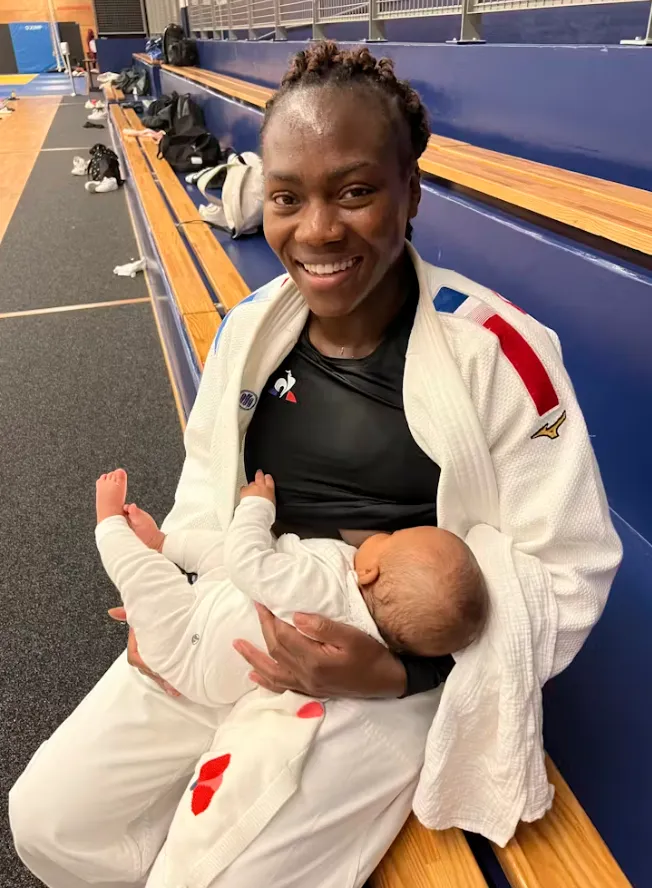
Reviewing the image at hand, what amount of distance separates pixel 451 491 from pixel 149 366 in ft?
7.59

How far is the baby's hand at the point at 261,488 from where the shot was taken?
115 centimetres

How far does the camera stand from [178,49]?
25.7 feet

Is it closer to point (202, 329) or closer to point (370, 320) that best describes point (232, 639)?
point (370, 320)

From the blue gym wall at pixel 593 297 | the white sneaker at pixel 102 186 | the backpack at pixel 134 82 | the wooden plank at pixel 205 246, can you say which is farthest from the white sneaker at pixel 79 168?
the blue gym wall at pixel 593 297

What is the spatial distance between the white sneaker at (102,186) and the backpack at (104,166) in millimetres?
114

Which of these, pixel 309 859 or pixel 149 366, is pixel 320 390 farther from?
pixel 149 366

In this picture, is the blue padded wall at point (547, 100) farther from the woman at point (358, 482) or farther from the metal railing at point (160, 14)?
the metal railing at point (160, 14)

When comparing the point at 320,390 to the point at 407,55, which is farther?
the point at 407,55

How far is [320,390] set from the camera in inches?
45.4

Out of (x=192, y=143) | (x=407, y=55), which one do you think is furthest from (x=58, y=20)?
(x=407, y=55)

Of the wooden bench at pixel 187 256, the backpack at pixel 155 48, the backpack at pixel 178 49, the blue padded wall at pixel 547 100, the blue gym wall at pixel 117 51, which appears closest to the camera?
the blue padded wall at pixel 547 100

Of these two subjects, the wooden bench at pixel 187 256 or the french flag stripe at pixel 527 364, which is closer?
the french flag stripe at pixel 527 364

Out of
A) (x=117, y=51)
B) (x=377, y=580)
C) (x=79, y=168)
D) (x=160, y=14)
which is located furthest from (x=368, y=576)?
(x=117, y=51)

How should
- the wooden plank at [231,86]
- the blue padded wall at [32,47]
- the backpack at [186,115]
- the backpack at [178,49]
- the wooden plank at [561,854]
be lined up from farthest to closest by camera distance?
the blue padded wall at [32,47] → the backpack at [178,49] → the backpack at [186,115] → the wooden plank at [231,86] → the wooden plank at [561,854]
